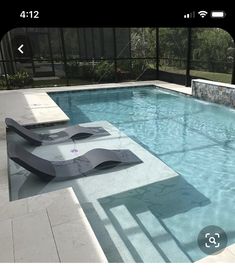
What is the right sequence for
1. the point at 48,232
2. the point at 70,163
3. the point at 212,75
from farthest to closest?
the point at 212,75 < the point at 70,163 < the point at 48,232

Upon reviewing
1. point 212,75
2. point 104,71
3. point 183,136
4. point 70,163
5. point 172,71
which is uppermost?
point 104,71

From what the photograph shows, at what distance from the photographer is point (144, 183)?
16.0ft

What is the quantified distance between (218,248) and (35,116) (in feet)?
22.0

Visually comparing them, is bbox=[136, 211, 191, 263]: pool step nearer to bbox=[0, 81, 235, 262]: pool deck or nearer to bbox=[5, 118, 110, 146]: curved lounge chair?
bbox=[0, 81, 235, 262]: pool deck

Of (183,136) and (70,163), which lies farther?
(183,136)

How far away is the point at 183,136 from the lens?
7.59 metres

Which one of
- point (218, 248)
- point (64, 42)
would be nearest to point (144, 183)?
point (218, 248)

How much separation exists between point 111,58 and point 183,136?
32.3 feet

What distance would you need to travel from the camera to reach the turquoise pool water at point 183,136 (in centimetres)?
396

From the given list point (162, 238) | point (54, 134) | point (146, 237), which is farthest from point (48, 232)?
point (54, 134)
